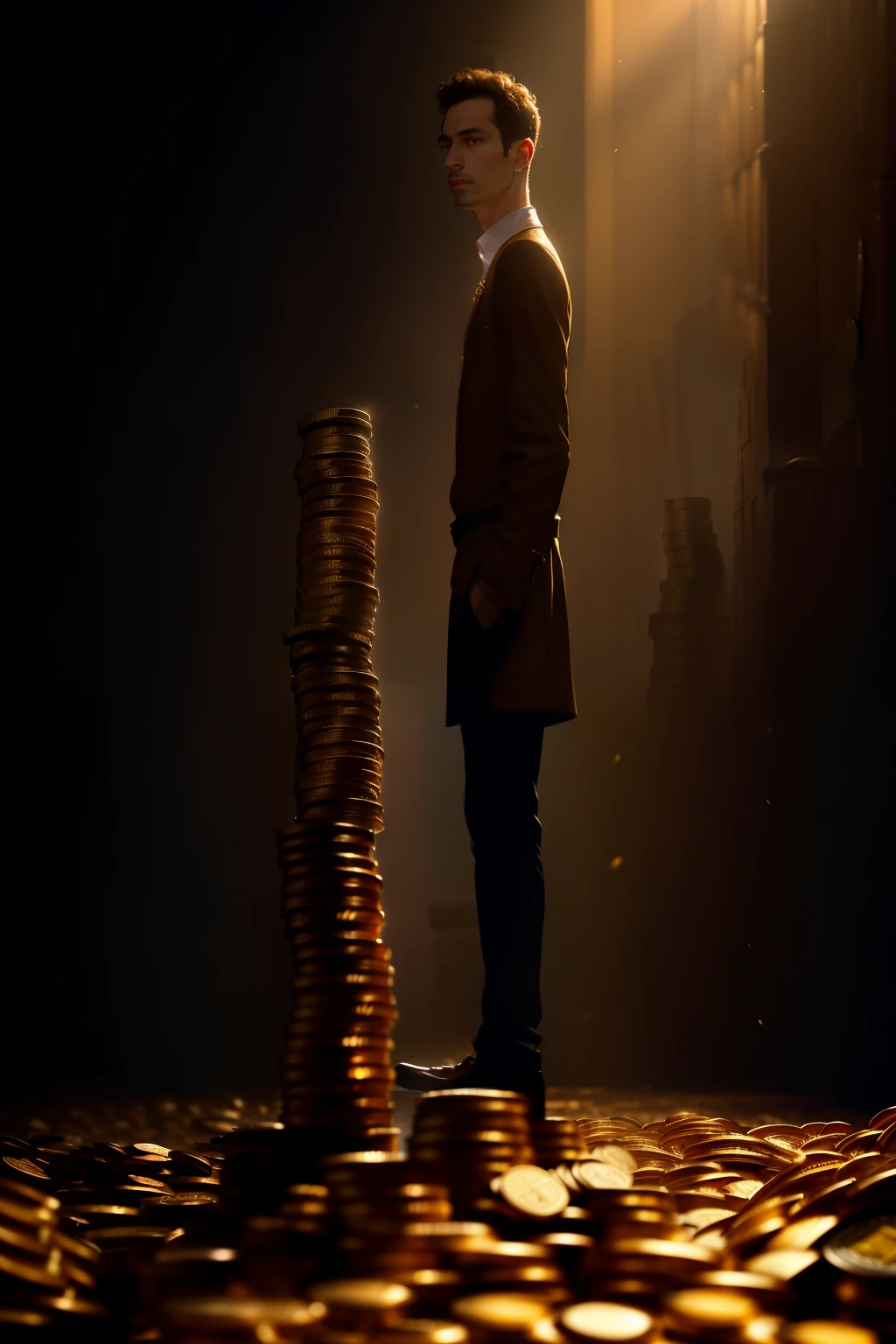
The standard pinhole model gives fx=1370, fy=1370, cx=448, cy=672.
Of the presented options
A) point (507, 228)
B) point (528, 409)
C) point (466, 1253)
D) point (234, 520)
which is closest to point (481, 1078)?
point (466, 1253)

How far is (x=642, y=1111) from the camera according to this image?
16.4 ft

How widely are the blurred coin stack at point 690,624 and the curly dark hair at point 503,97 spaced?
2864 millimetres

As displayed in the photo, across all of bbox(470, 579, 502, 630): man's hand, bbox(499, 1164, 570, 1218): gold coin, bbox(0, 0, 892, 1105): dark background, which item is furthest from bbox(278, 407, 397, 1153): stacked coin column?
bbox(0, 0, 892, 1105): dark background

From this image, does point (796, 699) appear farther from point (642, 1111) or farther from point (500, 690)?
point (500, 690)

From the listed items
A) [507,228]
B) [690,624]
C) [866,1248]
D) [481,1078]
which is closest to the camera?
[866,1248]

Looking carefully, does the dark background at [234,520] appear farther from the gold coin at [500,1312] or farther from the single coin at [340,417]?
the gold coin at [500,1312]

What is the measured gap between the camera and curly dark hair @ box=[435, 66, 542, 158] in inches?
131

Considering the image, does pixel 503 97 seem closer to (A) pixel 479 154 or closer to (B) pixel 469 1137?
(A) pixel 479 154

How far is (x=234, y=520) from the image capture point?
6.12 metres

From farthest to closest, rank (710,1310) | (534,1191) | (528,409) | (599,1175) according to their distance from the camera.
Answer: (528,409) → (599,1175) → (534,1191) → (710,1310)

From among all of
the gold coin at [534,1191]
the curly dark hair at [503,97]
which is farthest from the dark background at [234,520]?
the gold coin at [534,1191]

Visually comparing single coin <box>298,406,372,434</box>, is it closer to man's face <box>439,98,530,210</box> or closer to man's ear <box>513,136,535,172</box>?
man's face <box>439,98,530,210</box>

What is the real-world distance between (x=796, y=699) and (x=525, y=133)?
2.76 metres

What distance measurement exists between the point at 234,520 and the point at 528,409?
3205 mm
